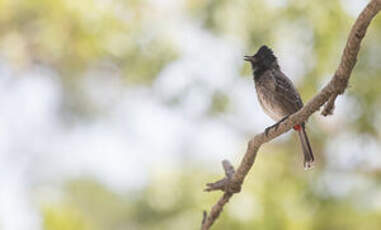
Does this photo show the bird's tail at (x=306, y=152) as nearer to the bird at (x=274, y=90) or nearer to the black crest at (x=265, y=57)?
the bird at (x=274, y=90)

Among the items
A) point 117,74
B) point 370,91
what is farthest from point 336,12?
point 117,74

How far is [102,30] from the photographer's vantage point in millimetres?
6098

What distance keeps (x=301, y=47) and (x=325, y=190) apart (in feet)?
3.60

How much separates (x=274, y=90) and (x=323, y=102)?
1402 millimetres

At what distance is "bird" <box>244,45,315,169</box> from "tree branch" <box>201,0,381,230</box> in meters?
0.95

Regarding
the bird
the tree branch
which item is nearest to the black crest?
the bird

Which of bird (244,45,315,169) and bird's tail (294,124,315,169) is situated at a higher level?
bird (244,45,315,169)

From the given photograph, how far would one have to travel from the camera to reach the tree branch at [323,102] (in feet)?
5.91

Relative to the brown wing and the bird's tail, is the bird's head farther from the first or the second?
the bird's tail

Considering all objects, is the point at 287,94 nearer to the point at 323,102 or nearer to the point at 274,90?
the point at 274,90

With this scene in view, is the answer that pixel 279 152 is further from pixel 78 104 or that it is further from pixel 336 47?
pixel 78 104

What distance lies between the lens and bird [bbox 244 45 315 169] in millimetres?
3350

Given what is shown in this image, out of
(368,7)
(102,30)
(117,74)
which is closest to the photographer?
(368,7)

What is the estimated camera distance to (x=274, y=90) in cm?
338
